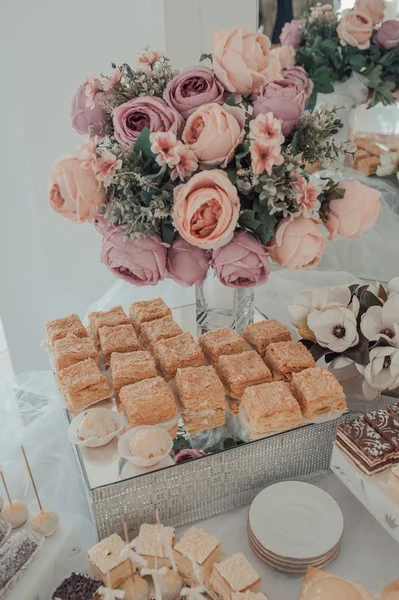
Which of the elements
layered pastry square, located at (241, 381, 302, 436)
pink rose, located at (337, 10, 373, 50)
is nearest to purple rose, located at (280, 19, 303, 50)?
pink rose, located at (337, 10, 373, 50)

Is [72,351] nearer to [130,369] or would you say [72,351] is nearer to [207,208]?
[130,369]

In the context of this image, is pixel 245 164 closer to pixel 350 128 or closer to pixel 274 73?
pixel 274 73

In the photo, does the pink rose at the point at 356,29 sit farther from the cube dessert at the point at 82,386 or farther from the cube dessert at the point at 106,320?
the cube dessert at the point at 82,386

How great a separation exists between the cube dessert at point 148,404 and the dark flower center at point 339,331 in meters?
0.39

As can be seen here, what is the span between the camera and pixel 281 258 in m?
1.06

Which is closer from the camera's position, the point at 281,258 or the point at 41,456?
the point at 281,258

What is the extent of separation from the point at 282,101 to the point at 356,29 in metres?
0.89

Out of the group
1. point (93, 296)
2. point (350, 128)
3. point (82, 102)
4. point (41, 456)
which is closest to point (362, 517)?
point (41, 456)

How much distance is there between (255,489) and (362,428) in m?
0.25

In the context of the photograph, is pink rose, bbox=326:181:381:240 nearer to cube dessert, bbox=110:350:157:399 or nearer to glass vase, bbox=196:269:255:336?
glass vase, bbox=196:269:255:336

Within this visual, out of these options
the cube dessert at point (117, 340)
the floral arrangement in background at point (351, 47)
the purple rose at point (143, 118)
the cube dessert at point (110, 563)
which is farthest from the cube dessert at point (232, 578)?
the floral arrangement in background at point (351, 47)

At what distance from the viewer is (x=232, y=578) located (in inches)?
31.6

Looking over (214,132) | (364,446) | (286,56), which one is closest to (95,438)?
(364,446)

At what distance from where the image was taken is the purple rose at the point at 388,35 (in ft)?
5.29
